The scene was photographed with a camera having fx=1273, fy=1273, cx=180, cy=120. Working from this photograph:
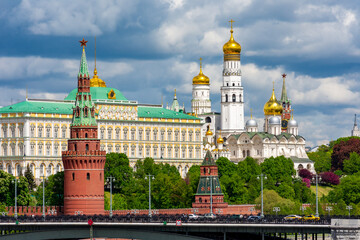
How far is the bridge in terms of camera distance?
5561 inches

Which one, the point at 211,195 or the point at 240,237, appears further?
the point at 211,195

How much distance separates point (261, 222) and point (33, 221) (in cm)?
2968

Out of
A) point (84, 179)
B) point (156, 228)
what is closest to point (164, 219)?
point (156, 228)

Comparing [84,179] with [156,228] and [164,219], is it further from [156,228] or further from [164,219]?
[156,228]

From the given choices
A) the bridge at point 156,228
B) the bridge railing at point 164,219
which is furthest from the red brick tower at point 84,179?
the bridge at point 156,228

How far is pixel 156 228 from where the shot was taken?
148 metres

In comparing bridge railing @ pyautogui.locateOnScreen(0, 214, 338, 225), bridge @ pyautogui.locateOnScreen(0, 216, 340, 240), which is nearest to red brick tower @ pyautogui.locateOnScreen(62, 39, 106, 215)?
bridge railing @ pyautogui.locateOnScreen(0, 214, 338, 225)

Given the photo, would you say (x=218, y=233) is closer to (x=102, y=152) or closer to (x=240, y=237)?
(x=240, y=237)

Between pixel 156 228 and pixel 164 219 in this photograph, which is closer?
pixel 156 228

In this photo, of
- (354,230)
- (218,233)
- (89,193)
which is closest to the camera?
(354,230)

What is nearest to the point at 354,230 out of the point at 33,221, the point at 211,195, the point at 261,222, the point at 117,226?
the point at 261,222

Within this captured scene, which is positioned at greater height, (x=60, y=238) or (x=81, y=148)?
(x=81, y=148)

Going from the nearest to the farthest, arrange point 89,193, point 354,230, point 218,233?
point 354,230 → point 218,233 → point 89,193

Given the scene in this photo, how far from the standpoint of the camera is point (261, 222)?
5630 inches
